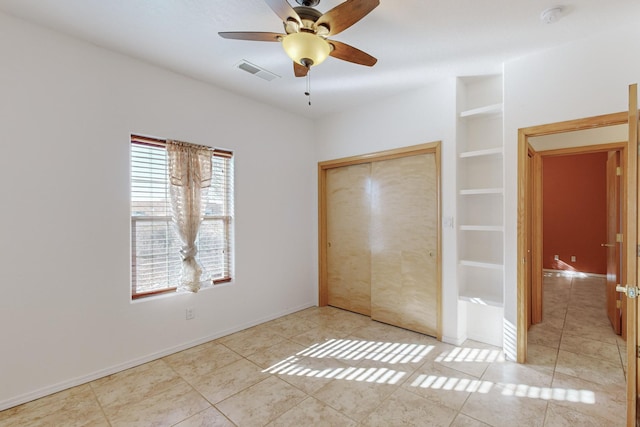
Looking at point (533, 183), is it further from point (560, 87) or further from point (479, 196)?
point (560, 87)

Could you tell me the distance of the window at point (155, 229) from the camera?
2.74 meters

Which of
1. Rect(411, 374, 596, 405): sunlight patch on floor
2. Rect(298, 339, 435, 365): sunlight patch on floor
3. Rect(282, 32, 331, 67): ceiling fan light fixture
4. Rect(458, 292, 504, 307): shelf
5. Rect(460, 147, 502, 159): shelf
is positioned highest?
Rect(282, 32, 331, 67): ceiling fan light fixture

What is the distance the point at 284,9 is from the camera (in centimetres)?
158

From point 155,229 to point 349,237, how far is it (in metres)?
2.41

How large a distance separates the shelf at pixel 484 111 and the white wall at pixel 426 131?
0.13m

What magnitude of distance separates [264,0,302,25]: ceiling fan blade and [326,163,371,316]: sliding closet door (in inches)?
94.2

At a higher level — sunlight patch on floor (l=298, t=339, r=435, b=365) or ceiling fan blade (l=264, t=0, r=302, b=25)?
ceiling fan blade (l=264, t=0, r=302, b=25)

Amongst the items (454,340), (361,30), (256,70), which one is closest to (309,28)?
(361,30)

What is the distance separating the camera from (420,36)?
2.33m

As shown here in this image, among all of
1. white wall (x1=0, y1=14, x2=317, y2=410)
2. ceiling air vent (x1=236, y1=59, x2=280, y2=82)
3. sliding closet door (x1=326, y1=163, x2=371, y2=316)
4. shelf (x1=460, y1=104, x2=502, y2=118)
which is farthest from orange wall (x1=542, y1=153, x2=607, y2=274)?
white wall (x1=0, y1=14, x2=317, y2=410)

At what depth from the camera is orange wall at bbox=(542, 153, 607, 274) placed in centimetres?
582

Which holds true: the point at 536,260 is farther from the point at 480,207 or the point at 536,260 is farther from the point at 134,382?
the point at 134,382

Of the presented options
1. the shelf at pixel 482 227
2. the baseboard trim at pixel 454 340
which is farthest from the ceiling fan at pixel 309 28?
the baseboard trim at pixel 454 340

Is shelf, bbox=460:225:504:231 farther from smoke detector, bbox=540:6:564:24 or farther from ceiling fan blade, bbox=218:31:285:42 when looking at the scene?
ceiling fan blade, bbox=218:31:285:42
